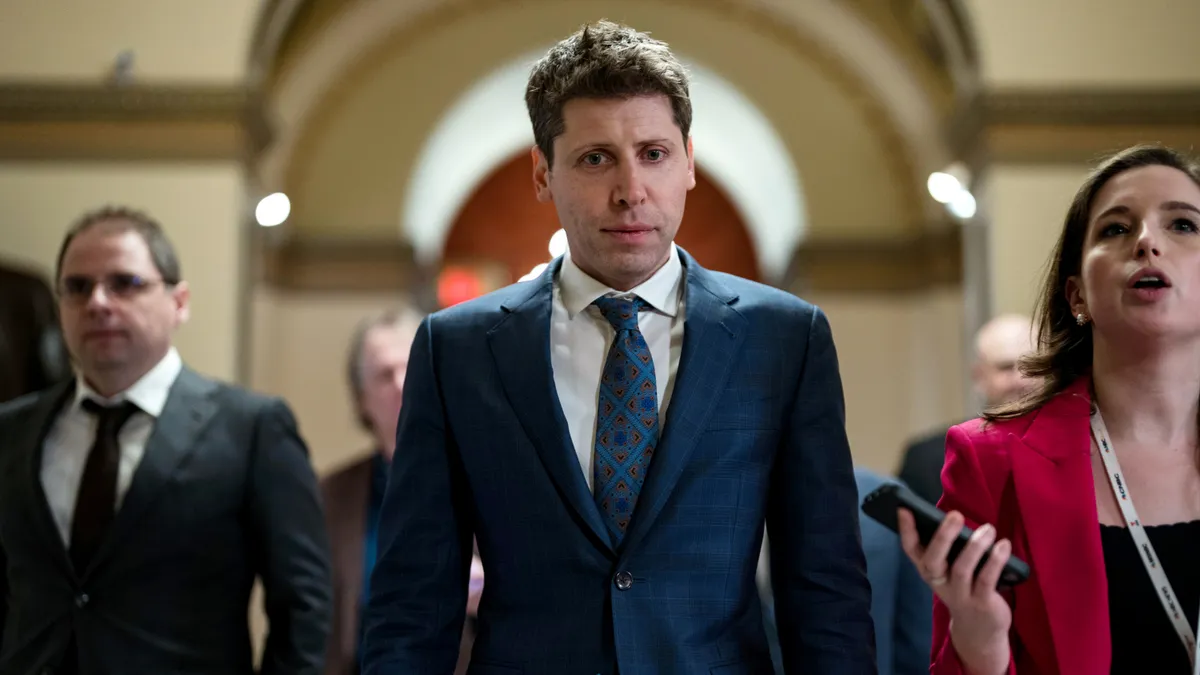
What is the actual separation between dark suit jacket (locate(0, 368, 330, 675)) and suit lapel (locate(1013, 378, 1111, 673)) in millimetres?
1822

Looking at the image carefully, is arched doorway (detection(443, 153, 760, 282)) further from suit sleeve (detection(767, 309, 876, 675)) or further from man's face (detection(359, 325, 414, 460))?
suit sleeve (detection(767, 309, 876, 675))

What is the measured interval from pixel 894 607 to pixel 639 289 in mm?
1790

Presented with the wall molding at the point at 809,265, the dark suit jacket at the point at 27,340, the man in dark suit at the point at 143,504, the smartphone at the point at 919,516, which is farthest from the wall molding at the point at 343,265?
the smartphone at the point at 919,516

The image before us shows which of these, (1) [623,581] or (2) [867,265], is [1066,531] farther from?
(2) [867,265]

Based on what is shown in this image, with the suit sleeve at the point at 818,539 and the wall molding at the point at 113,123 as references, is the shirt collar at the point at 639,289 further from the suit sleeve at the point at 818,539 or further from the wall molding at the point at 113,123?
the wall molding at the point at 113,123

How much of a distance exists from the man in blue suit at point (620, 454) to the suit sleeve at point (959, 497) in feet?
0.48

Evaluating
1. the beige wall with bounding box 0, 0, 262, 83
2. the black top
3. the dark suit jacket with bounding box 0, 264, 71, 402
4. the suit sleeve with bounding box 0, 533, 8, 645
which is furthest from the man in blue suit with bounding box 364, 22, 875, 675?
the beige wall with bounding box 0, 0, 262, 83

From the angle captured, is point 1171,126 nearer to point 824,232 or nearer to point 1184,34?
point 1184,34

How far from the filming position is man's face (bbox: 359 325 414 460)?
4.50 meters

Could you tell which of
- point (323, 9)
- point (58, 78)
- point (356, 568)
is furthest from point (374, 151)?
point (356, 568)

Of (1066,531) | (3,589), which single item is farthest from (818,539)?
(3,589)

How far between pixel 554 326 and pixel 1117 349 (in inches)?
40.1

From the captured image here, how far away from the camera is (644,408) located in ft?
7.69

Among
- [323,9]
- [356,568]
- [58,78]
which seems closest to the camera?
[356,568]
